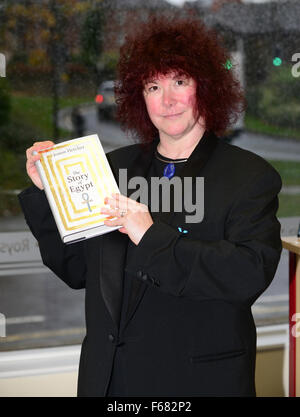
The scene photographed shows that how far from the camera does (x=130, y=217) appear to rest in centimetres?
133

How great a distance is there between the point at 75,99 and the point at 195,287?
198 cm

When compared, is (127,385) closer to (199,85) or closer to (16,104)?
(199,85)

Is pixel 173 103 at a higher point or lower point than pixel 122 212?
higher

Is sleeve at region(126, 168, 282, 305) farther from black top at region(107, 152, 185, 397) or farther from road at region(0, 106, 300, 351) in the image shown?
road at region(0, 106, 300, 351)

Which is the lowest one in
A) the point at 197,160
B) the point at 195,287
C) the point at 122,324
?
the point at 122,324

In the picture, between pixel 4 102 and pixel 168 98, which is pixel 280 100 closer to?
pixel 4 102

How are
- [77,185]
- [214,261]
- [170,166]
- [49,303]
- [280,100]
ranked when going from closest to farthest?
[214,261], [77,185], [170,166], [49,303], [280,100]

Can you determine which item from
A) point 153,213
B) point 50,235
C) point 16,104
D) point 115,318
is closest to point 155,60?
point 153,213

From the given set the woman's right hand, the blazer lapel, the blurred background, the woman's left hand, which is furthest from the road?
the woman's left hand

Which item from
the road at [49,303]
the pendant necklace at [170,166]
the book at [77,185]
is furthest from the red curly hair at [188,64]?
the road at [49,303]

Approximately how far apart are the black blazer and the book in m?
0.12

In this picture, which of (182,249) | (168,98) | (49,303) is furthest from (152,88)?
(49,303)

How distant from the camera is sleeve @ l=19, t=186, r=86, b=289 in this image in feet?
5.15

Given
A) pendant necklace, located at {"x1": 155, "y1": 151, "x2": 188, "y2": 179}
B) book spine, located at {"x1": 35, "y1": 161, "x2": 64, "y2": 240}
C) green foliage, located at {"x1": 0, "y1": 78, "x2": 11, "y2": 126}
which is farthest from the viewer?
green foliage, located at {"x1": 0, "y1": 78, "x2": 11, "y2": 126}
